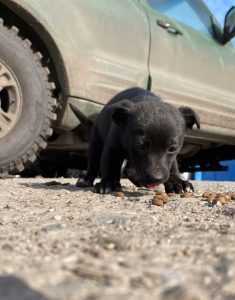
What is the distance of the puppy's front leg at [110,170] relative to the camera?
3480 mm

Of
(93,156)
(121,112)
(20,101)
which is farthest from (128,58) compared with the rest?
(20,101)

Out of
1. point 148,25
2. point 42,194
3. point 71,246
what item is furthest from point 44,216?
point 148,25

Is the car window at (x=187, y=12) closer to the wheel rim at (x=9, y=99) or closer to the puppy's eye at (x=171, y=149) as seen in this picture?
the wheel rim at (x=9, y=99)

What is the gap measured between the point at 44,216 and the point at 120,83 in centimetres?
239

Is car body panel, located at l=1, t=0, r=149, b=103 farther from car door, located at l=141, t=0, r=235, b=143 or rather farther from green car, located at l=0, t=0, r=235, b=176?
car door, located at l=141, t=0, r=235, b=143

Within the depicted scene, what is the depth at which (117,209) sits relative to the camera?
98.8 inches

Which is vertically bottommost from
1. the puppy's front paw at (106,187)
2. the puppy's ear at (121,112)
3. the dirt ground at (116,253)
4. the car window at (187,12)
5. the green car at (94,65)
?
the dirt ground at (116,253)

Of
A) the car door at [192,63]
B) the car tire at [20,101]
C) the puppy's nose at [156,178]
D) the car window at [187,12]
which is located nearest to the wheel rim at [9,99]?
the car tire at [20,101]

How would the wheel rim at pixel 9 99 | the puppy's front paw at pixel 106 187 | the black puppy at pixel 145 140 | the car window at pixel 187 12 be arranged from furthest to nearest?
the car window at pixel 187 12 < the wheel rim at pixel 9 99 < the puppy's front paw at pixel 106 187 < the black puppy at pixel 145 140

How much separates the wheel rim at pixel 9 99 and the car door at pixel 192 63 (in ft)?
4.91

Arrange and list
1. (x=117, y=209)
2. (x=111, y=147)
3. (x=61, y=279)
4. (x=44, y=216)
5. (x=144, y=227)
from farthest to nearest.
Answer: (x=111, y=147), (x=117, y=209), (x=44, y=216), (x=144, y=227), (x=61, y=279)

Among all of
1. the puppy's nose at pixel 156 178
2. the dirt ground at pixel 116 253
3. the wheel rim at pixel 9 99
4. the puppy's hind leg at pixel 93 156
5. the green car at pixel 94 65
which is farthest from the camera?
the puppy's hind leg at pixel 93 156

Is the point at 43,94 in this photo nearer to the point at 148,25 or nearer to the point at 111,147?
the point at 111,147

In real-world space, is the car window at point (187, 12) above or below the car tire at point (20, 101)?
above
